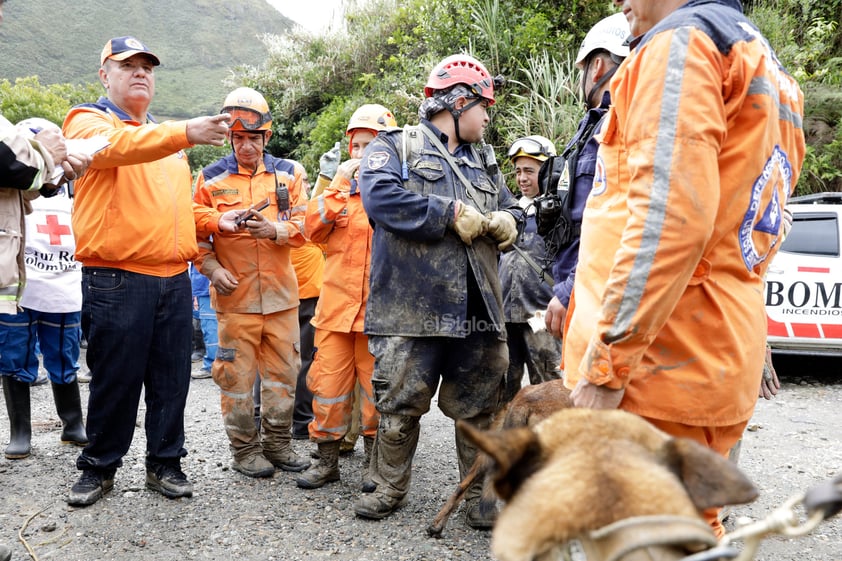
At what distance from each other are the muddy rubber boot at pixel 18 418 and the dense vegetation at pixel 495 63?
7.04m

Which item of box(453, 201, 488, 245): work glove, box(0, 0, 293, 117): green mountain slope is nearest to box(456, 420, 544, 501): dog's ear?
box(453, 201, 488, 245): work glove

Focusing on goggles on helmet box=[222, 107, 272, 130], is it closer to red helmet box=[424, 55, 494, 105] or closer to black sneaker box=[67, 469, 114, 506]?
red helmet box=[424, 55, 494, 105]

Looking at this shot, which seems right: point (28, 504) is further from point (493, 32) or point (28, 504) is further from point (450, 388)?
point (493, 32)

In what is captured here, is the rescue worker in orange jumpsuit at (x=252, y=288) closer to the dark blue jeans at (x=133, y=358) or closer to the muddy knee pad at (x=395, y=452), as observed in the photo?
the dark blue jeans at (x=133, y=358)

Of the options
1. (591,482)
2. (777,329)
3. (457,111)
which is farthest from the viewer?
(777,329)

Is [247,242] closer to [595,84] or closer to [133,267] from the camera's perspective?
[133,267]

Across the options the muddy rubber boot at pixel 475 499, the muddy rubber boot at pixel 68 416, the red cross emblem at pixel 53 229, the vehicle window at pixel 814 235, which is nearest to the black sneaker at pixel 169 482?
the muddy rubber boot at pixel 68 416

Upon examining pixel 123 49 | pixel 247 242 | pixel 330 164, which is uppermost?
pixel 123 49

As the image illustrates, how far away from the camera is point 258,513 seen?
13.5 feet

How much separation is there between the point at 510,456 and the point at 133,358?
3366mm

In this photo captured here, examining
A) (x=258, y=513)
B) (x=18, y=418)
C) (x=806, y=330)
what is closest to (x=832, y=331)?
(x=806, y=330)

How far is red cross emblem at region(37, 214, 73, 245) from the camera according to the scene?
5715mm

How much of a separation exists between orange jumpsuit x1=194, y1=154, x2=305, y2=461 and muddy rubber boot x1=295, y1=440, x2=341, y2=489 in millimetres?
463

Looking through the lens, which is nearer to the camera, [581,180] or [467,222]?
[581,180]
